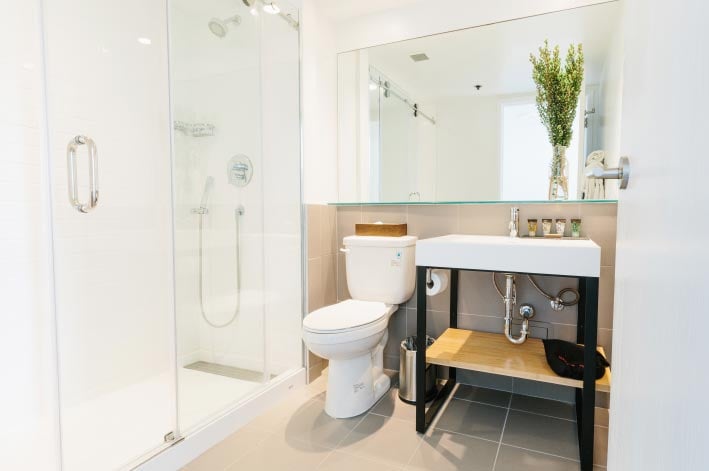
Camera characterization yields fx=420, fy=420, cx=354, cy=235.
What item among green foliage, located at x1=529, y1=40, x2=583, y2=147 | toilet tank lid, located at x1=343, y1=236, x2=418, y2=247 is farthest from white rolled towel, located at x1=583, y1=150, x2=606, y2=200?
toilet tank lid, located at x1=343, y1=236, x2=418, y2=247

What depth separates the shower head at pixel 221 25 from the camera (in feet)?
6.49

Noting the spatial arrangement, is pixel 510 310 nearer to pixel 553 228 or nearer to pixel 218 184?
pixel 553 228

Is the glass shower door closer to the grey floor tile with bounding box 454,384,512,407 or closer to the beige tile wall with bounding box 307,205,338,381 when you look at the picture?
the beige tile wall with bounding box 307,205,338,381

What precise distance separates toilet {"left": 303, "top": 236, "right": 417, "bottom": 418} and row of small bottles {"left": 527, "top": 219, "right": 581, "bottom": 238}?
0.61 m

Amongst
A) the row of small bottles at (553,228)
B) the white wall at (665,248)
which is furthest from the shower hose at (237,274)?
the white wall at (665,248)

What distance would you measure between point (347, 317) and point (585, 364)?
994 millimetres

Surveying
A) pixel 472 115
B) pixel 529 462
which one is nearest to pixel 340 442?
pixel 529 462

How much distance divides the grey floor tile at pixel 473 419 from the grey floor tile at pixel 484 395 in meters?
0.05

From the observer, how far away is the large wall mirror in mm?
2029

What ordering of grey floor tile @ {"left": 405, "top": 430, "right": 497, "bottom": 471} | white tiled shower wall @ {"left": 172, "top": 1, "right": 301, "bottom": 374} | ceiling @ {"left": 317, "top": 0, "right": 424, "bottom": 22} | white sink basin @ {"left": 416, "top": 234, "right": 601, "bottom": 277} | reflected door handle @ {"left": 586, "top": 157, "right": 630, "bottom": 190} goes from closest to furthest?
reflected door handle @ {"left": 586, "top": 157, "right": 630, "bottom": 190}, white sink basin @ {"left": 416, "top": 234, "right": 601, "bottom": 277}, grey floor tile @ {"left": 405, "top": 430, "right": 497, "bottom": 471}, white tiled shower wall @ {"left": 172, "top": 1, "right": 301, "bottom": 374}, ceiling @ {"left": 317, "top": 0, "right": 424, "bottom": 22}

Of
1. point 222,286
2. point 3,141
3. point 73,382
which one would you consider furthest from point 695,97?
point 73,382

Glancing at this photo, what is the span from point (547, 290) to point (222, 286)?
163 cm

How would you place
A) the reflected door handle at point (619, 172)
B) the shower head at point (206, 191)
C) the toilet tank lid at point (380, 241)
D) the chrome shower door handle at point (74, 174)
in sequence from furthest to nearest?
the toilet tank lid at point (380, 241) < the shower head at point (206, 191) < the chrome shower door handle at point (74, 174) < the reflected door handle at point (619, 172)

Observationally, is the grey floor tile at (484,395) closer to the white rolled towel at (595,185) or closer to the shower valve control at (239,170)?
the white rolled towel at (595,185)
